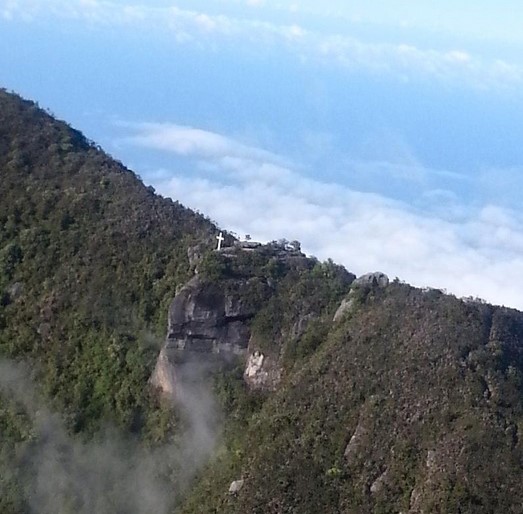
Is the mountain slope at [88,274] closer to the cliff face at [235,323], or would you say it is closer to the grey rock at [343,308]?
the cliff face at [235,323]

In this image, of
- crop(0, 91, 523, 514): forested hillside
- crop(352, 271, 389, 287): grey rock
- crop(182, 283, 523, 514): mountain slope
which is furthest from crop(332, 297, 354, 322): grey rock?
crop(352, 271, 389, 287): grey rock

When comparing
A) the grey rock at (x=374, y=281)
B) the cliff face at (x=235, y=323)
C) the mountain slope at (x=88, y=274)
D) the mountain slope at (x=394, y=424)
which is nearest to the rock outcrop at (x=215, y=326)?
the cliff face at (x=235, y=323)

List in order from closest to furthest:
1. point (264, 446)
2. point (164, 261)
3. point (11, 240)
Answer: point (264, 446) < point (164, 261) < point (11, 240)

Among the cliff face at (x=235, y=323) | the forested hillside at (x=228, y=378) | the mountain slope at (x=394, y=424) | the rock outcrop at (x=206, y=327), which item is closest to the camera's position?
the mountain slope at (x=394, y=424)

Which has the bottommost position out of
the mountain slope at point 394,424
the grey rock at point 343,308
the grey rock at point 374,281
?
the mountain slope at point 394,424

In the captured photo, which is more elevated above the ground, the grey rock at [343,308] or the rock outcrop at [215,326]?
the grey rock at [343,308]

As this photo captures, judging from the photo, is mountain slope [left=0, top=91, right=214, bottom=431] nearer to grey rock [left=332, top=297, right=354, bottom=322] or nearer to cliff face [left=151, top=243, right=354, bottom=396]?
cliff face [left=151, top=243, right=354, bottom=396]

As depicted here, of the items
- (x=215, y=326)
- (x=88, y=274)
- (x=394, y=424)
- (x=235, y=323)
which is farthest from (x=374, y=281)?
(x=88, y=274)

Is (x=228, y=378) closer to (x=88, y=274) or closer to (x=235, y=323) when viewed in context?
(x=235, y=323)

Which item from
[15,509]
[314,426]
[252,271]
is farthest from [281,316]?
[15,509]

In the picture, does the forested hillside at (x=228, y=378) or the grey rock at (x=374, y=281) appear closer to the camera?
the forested hillside at (x=228, y=378)

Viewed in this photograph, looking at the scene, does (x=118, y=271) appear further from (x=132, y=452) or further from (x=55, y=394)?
(x=132, y=452)
